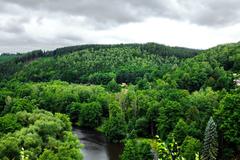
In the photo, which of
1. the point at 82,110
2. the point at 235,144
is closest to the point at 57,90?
the point at 82,110

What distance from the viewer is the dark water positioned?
73.4m

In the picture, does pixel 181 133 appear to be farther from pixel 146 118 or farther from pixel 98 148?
pixel 146 118

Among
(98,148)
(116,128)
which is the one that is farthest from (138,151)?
(116,128)

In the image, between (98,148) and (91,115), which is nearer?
(98,148)

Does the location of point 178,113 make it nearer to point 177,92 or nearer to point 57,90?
point 177,92

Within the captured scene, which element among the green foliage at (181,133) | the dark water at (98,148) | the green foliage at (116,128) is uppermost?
the green foliage at (181,133)

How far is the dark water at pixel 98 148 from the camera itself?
241 ft

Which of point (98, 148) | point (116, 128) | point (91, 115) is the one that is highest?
point (116, 128)

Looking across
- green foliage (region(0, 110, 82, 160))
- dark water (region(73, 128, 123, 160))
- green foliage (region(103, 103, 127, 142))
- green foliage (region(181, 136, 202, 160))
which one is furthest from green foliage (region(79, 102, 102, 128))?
green foliage (region(181, 136, 202, 160))

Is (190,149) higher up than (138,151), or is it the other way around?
(190,149)

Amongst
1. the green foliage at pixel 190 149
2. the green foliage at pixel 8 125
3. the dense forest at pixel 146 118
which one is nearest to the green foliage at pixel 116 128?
the dense forest at pixel 146 118

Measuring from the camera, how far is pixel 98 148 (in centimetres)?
8006

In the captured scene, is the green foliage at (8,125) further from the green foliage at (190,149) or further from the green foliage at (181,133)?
the green foliage at (190,149)

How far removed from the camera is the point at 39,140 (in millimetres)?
60250
